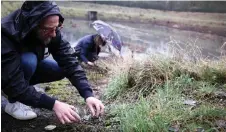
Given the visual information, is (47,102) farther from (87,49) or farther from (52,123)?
(87,49)

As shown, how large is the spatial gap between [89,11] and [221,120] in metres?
16.1

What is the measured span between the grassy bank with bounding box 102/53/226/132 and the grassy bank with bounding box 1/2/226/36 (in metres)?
10.7

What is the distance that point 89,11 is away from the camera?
18234mm

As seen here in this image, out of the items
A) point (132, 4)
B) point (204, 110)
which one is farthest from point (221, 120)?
point (132, 4)

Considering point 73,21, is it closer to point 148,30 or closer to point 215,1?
point 148,30

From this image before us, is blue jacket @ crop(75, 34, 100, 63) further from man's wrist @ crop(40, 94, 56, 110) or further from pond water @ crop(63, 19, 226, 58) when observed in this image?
pond water @ crop(63, 19, 226, 58)

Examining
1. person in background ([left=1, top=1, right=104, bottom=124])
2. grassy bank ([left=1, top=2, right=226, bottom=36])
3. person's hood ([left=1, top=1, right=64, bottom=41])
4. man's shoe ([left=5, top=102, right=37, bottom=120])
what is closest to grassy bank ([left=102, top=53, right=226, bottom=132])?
person in background ([left=1, top=1, right=104, bottom=124])

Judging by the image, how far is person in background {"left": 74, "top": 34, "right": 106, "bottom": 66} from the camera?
18.9 feet

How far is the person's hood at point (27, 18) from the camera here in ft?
7.66

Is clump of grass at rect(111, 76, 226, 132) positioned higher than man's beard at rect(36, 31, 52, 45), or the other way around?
man's beard at rect(36, 31, 52, 45)

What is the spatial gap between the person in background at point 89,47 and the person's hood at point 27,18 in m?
3.26

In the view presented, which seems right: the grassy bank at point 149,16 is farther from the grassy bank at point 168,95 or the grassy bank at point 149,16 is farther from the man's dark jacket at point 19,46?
the man's dark jacket at point 19,46

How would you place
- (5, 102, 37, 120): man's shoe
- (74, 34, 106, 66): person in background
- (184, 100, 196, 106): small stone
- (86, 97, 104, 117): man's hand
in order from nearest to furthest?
(86, 97, 104, 117): man's hand, (5, 102, 37, 120): man's shoe, (184, 100, 196, 106): small stone, (74, 34, 106, 66): person in background

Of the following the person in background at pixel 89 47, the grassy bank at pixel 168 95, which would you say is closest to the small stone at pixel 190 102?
→ the grassy bank at pixel 168 95
